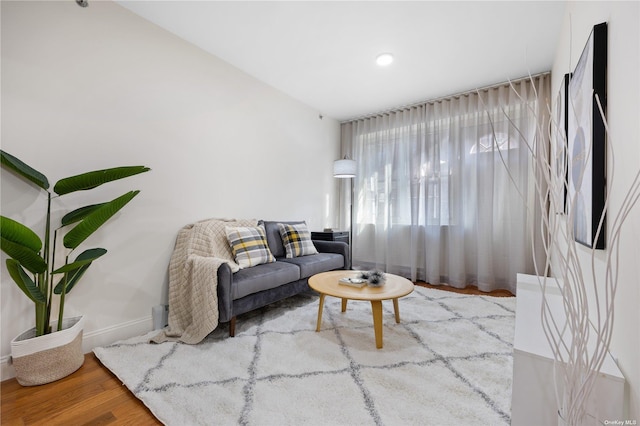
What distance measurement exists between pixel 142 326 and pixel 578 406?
2574 mm

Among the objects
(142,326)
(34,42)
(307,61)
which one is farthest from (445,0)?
(142,326)

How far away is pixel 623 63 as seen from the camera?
3.14ft

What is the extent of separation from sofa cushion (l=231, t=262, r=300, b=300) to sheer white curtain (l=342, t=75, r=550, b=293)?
1.97m

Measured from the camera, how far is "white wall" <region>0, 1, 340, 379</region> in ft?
5.43

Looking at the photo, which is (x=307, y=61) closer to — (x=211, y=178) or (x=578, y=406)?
(x=211, y=178)

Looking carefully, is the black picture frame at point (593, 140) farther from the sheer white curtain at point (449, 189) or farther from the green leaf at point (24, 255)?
the green leaf at point (24, 255)

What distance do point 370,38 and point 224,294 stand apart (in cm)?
246

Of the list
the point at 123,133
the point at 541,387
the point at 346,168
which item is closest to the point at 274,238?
the point at 346,168

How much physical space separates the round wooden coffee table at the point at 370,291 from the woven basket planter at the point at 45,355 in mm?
1525

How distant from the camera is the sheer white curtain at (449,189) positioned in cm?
315

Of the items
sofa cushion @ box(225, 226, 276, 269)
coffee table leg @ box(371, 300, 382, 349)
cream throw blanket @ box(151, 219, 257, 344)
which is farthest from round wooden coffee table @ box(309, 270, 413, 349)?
cream throw blanket @ box(151, 219, 257, 344)

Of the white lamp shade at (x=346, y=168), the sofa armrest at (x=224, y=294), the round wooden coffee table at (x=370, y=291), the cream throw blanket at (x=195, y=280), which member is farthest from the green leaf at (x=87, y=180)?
the white lamp shade at (x=346, y=168)

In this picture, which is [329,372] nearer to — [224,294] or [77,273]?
[224,294]

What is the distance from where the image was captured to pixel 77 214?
67.7 inches
